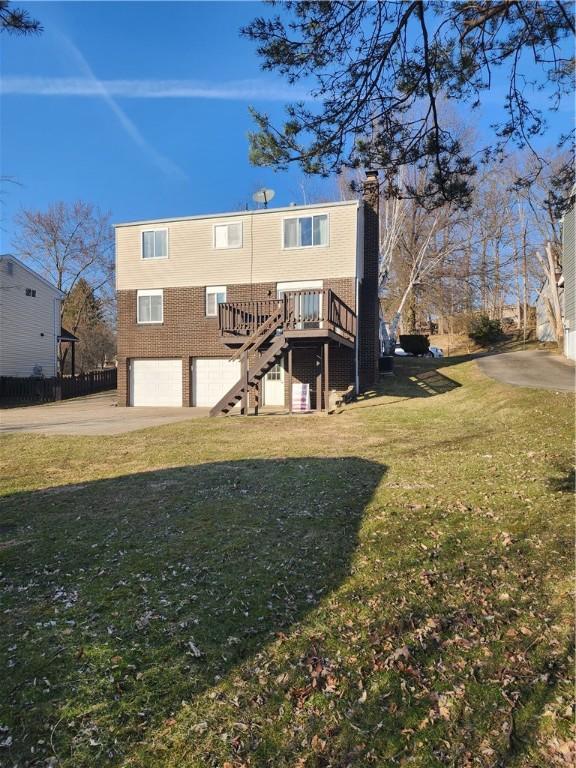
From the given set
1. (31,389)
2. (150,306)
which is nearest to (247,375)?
(150,306)

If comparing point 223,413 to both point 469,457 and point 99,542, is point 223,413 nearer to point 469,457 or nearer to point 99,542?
point 469,457

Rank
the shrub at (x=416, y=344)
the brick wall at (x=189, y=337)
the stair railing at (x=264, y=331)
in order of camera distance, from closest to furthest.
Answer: the stair railing at (x=264, y=331) < the brick wall at (x=189, y=337) < the shrub at (x=416, y=344)

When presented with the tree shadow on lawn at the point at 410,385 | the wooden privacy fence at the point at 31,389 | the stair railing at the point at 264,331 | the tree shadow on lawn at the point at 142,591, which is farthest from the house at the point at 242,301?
the tree shadow on lawn at the point at 142,591

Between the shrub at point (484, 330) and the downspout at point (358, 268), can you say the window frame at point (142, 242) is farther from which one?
the shrub at point (484, 330)

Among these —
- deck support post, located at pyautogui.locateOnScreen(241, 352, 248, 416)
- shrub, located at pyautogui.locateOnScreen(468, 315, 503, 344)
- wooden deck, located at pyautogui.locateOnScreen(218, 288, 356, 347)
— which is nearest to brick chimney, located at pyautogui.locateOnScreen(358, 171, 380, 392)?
wooden deck, located at pyautogui.locateOnScreen(218, 288, 356, 347)

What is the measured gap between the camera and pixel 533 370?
16828mm

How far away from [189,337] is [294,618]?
667 inches

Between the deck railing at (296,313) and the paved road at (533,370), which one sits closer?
the paved road at (533,370)

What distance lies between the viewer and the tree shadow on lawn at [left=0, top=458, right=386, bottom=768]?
2.30m

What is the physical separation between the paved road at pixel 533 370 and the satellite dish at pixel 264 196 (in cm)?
1119

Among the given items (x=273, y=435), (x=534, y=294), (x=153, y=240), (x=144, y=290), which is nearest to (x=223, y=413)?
(x=273, y=435)

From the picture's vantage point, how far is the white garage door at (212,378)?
18906 mm

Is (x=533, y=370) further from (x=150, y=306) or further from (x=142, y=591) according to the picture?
(x=142, y=591)

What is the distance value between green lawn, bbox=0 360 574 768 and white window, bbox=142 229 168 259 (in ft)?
47.5
